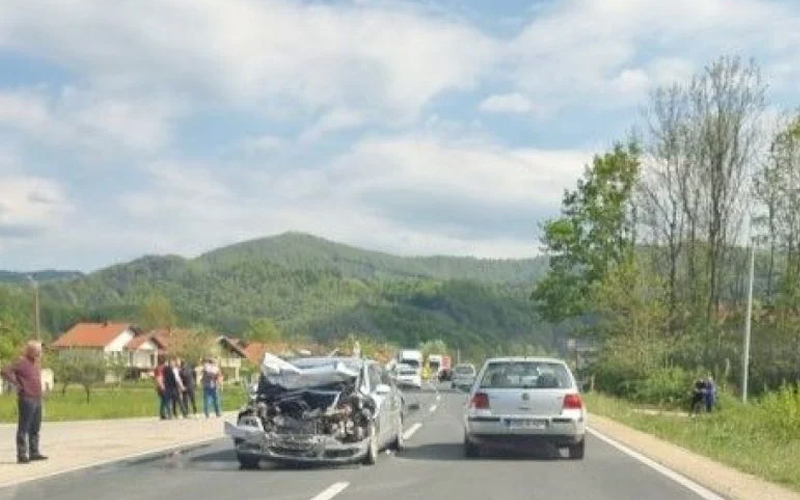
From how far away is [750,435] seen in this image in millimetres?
26906

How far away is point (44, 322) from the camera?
16925 cm

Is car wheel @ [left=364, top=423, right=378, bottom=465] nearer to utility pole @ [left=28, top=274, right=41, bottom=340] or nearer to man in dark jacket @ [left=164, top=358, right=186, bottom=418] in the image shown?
man in dark jacket @ [left=164, top=358, right=186, bottom=418]

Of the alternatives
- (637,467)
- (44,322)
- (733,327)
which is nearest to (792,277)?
(733,327)

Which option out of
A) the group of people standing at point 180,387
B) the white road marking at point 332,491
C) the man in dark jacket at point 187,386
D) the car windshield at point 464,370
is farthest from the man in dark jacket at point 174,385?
the car windshield at point 464,370

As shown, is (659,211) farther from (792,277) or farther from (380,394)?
(380,394)

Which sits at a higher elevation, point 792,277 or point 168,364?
point 792,277

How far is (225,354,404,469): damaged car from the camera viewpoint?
1803 cm

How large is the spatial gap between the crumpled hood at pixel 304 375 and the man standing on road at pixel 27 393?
349 cm

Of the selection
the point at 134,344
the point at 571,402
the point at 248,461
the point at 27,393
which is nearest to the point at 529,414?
the point at 571,402

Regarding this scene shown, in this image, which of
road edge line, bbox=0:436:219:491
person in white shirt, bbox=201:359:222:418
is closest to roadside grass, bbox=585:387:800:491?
road edge line, bbox=0:436:219:491

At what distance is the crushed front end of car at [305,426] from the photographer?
1803 centimetres

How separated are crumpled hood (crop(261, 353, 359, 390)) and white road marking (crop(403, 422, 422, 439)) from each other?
6.08 meters

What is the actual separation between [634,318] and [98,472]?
133ft

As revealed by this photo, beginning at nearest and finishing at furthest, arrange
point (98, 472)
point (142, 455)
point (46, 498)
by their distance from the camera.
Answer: point (46, 498) < point (98, 472) < point (142, 455)
